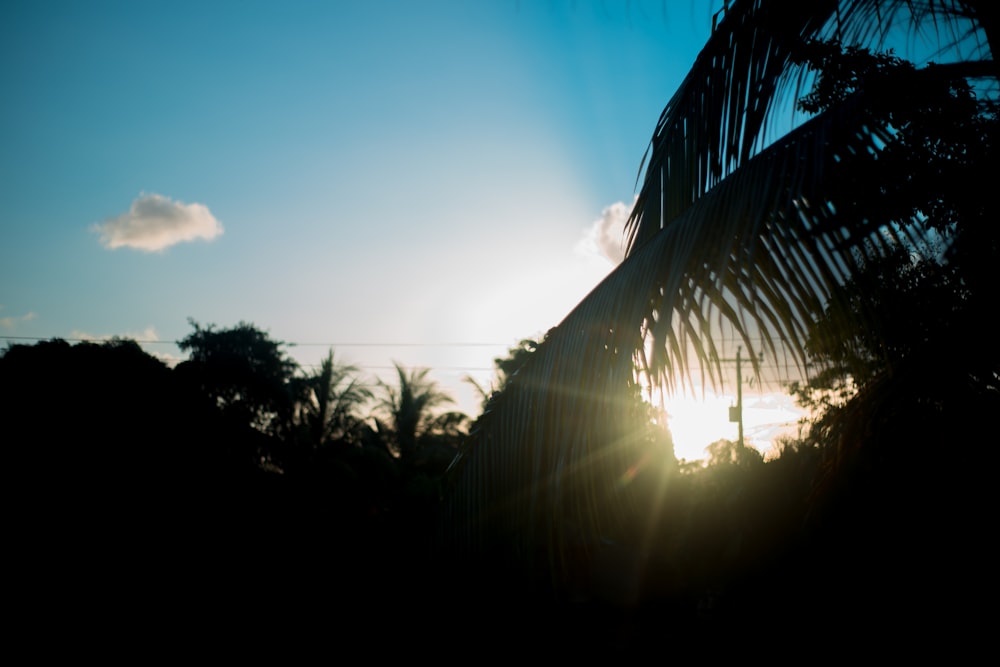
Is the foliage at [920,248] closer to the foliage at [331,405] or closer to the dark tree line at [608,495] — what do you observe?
the dark tree line at [608,495]

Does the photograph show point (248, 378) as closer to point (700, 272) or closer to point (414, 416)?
point (414, 416)

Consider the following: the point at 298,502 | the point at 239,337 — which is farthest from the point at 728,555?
the point at 239,337

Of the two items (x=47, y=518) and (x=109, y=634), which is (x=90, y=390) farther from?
(x=109, y=634)

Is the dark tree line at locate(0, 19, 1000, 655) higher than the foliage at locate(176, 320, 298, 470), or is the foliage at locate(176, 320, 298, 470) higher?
the foliage at locate(176, 320, 298, 470)

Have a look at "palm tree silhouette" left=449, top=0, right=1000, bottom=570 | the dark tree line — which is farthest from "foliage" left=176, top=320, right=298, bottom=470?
"palm tree silhouette" left=449, top=0, right=1000, bottom=570

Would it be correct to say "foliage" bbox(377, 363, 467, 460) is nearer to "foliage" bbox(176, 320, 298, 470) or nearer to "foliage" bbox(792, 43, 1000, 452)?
"foliage" bbox(176, 320, 298, 470)

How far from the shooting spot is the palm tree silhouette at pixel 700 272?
130cm

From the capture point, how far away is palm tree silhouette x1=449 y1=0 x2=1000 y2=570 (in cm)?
130

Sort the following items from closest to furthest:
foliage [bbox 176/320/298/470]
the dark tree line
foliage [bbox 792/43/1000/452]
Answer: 1. foliage [bbox 792/43/1000/452]
2. the dark tree line
3. foliage [bbox 176/320/298/470]

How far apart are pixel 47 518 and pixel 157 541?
1.45m

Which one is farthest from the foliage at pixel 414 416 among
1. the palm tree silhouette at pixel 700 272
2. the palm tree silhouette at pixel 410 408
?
the palm tree silhouette at pixel 700 272

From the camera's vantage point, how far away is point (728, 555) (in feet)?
36.4

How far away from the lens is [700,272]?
1.46 m

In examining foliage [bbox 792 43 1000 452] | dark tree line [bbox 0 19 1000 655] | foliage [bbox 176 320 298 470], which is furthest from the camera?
foliage [bbox 176 320 298 470]
